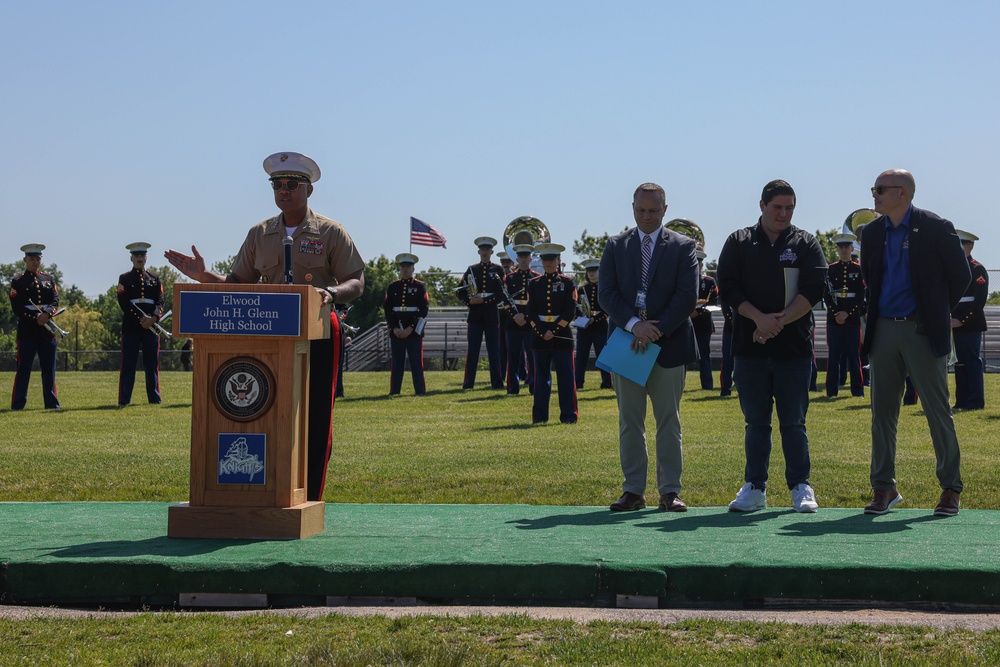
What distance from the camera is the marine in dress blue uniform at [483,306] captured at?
22.8 meters

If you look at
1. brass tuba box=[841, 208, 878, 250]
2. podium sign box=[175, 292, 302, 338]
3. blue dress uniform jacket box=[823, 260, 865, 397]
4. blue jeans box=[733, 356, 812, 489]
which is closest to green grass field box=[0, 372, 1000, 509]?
blue jeans box=[733, 356, 812, 489]

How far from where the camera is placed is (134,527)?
738cm

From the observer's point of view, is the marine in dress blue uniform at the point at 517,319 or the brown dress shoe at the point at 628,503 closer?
the brown dress shoe at the point at 628,503

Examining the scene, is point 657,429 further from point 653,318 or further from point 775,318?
point 775,318

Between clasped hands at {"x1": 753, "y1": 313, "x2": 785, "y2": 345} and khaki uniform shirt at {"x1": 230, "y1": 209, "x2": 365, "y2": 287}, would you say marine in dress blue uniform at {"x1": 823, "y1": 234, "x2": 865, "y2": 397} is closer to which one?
clasped hands at {"x1": 753, "y1": 313, "x2": 785, "y2": 345}

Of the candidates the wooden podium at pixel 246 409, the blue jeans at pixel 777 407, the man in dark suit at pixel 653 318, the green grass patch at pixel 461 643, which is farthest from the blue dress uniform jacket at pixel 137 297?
the green grass patch at pixel 461 643

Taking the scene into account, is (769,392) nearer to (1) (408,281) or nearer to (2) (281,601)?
(2) (281,601)

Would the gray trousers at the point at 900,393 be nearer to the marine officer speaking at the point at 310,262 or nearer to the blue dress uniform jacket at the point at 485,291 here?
the marine officer speaking at the point at 310,262

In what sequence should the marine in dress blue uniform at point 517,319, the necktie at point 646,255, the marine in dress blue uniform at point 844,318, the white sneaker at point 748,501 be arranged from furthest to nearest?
the marine in dress blue uniform at point 517,319
the marine in dress blue uniform at point 844,318
the necktie at point 646,255
the white sneaker at point 748,501

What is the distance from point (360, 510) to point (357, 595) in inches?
90.9

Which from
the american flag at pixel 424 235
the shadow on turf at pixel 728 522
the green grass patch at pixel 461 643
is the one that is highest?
the american flag at pixel 424 235

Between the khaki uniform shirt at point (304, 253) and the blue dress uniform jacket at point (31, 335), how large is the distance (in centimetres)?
1145

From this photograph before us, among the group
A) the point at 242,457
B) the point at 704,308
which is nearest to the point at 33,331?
the point at 704,308

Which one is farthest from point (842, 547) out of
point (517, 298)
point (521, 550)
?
point (517, 298)
